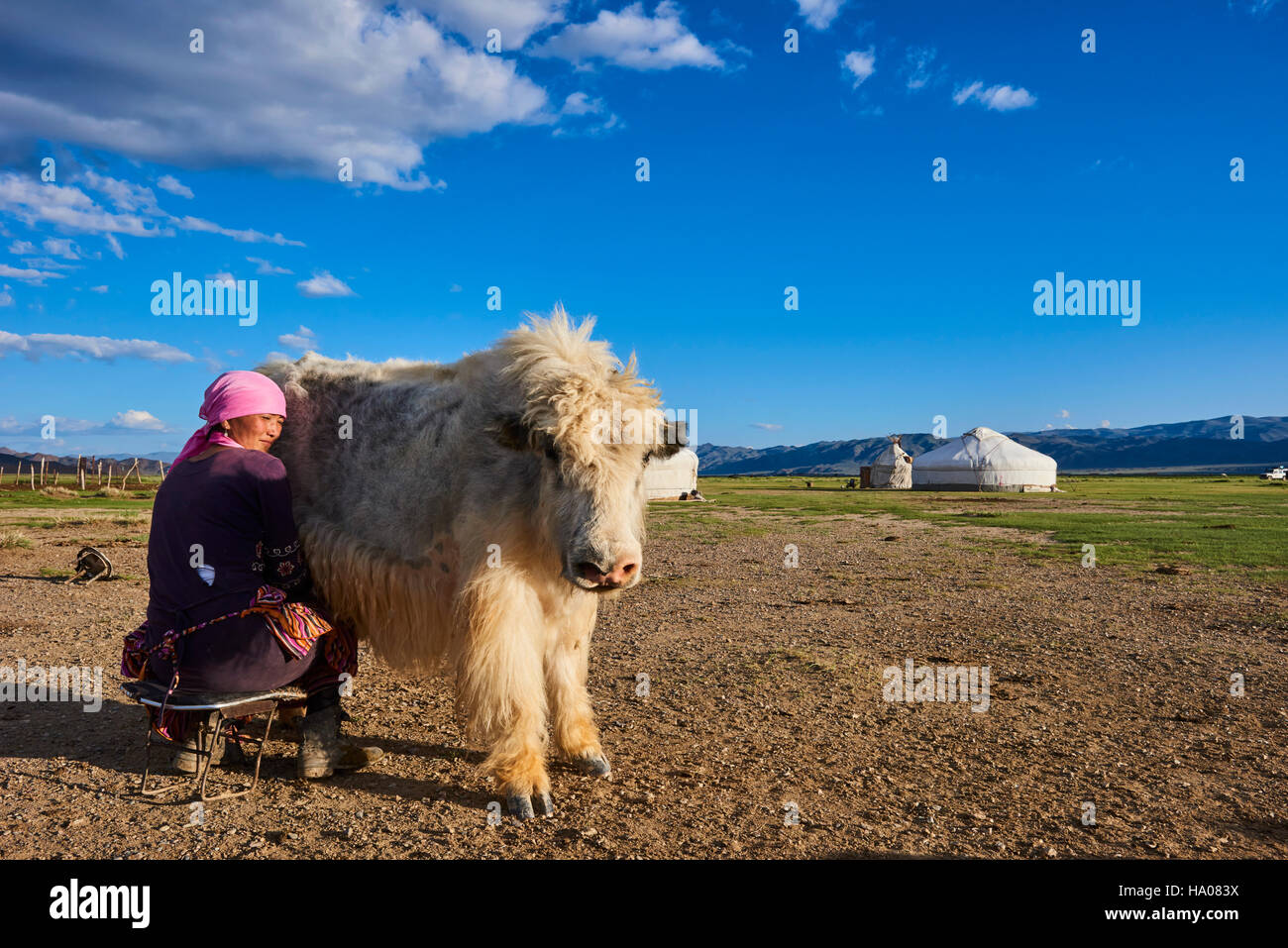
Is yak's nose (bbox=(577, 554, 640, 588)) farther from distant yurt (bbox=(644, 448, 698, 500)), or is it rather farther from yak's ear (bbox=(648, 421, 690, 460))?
distant yurt (bbox=(644, 448, 698, 500))

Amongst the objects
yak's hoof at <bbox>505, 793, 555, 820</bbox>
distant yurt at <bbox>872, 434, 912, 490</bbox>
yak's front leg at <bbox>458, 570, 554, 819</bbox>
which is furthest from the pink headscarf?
distant yurt at <bbox>872, 434, 912, 490</bbox>

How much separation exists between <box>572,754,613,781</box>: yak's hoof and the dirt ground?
3.6 inches

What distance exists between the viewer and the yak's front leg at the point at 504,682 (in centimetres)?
426

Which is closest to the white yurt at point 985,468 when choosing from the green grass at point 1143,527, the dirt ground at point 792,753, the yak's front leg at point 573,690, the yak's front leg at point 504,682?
the green grass at point 1143,527

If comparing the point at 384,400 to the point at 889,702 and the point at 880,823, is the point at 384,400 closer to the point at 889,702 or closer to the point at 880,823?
the point at 880,823

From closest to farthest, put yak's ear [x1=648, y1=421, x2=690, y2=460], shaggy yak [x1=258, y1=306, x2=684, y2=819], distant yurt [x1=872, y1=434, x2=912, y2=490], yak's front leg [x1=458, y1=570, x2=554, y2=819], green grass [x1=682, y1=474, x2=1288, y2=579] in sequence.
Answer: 1. shaggy yak [x1=258, y1=306, x2=684, y2=819]
2. yak's front leg [x1=458, y1=570, x2=554, y2=819]
3. yak's ear [x1=648, y1=421, x2=690, y2=460]
4. green grass [x1=682, y1=474, x2=1288, y2=579]
5. distant yurt [x1=872, y1=434, x2=912, y2=490]

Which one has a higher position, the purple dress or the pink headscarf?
the pink headscarf

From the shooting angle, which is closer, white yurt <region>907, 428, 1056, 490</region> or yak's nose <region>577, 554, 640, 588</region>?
yak's nose <region>577, 554, 640, 588</region>

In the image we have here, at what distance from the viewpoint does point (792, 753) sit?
502cm

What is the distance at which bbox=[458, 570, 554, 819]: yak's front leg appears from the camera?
14.0ft

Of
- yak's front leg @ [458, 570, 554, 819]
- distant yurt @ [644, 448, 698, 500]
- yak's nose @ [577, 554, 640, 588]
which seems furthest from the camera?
distant yurt @ [644, 448, 698, 500]

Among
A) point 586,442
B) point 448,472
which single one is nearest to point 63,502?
point 448,472

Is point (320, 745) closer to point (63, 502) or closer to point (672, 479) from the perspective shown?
point (63, 502)

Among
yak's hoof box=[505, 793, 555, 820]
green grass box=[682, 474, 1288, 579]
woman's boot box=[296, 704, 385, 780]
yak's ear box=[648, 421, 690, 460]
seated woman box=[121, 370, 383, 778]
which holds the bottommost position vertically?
green grass box=[682, 474, 1288, 579]
